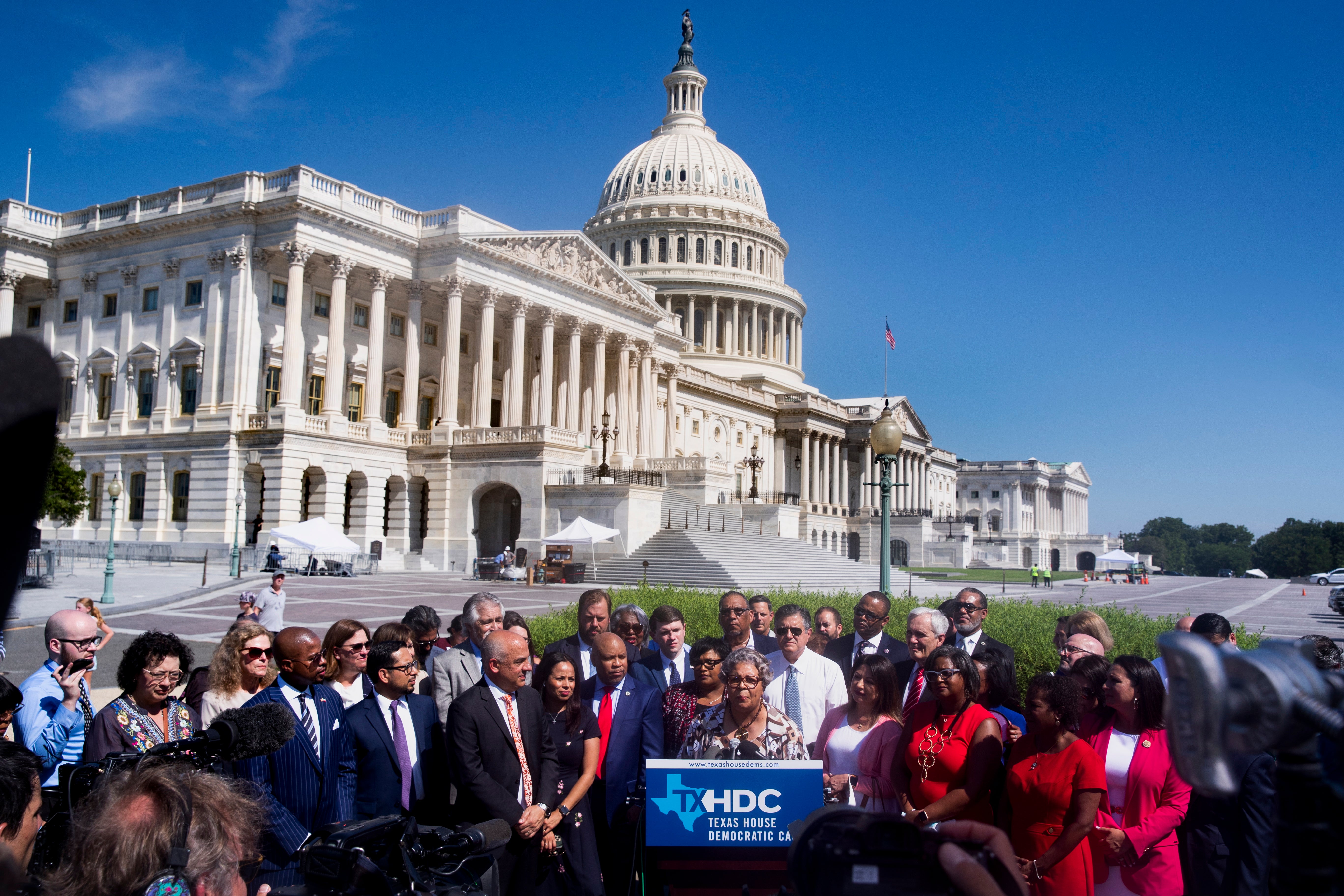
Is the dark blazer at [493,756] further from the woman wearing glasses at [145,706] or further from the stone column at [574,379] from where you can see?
the stone column at [574,379]

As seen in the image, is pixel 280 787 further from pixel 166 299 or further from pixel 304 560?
pixel 166 299

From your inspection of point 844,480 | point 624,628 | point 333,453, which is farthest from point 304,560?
point 844,480

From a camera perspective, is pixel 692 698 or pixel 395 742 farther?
pixel 692 698

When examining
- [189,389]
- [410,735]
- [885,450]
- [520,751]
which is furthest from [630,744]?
[189,389]

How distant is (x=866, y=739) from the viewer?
21.7ft

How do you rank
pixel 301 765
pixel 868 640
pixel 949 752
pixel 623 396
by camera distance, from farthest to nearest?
1. pixel 623 396
2. pixel 868 640
3. pixel 949 752
4. pixel 301 765

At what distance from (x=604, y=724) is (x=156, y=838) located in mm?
4515

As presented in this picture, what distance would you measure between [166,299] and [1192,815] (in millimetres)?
50162

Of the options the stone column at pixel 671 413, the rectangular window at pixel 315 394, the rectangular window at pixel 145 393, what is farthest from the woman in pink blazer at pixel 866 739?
the stone column at pixel 671 413

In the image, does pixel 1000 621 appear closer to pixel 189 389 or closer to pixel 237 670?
pixel 237 670

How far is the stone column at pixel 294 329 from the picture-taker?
4401cm

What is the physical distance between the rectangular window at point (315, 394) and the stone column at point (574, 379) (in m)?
13.1

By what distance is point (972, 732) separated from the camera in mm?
6105

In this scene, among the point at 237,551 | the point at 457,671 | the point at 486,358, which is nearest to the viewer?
the point at 457,671
